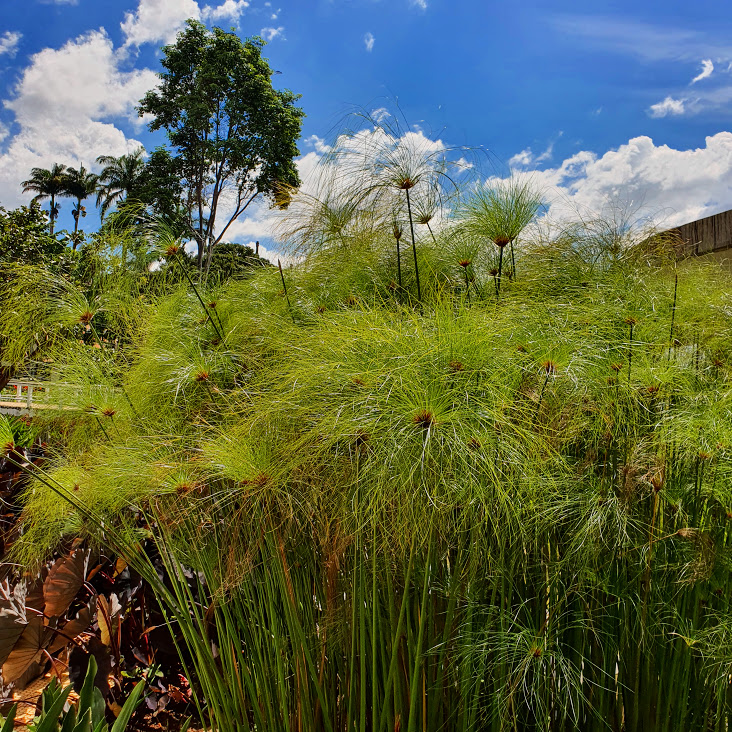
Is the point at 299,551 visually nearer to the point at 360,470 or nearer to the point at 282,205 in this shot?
the point at 360,470

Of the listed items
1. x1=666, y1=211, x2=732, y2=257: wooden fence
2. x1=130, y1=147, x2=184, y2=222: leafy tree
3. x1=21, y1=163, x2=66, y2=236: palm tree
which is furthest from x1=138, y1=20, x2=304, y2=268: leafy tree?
x1=21, y1=163, x2=66, y2=236: palm tree

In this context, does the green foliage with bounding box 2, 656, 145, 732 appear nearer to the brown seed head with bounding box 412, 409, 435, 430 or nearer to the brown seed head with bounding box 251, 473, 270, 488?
the brown seed head with bounding box 251, 473, 270, 488

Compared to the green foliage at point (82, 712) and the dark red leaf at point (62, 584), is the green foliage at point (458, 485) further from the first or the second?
the dark red leaf at point (62, 584)

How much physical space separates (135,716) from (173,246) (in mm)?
1647

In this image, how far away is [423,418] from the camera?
1.12 m

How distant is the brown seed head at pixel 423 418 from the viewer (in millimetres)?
1123

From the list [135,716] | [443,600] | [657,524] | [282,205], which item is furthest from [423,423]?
[135,716]

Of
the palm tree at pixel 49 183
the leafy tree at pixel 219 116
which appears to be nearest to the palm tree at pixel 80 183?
the palm tree at pixel 49 183

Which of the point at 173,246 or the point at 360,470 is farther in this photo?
the point at 173,246

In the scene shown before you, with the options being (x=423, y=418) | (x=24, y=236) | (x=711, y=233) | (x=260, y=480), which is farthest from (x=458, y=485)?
(x=24, y=236)

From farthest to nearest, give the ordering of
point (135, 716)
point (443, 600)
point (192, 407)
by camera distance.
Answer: point (135, 716) < point (192, 407) < point (443, 600)

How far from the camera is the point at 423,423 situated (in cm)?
113

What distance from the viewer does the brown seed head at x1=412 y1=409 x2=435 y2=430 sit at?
3.68ft

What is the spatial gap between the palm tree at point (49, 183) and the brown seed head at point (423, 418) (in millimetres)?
42128
